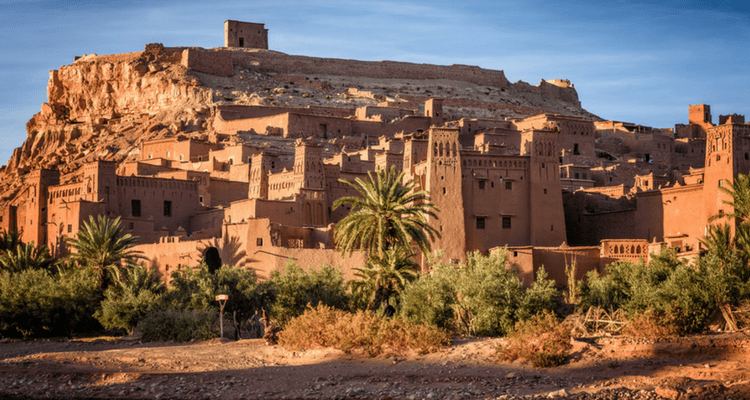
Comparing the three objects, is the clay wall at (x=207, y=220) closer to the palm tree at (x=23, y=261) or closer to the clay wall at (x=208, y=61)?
the palm tree at (x=23, y=261)

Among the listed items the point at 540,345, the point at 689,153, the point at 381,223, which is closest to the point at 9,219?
the point at 381,223

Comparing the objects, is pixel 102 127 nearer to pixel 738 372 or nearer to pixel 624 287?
pixel 624 287

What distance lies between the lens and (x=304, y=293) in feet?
118

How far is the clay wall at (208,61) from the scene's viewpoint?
90.5 m

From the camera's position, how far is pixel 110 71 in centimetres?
8938

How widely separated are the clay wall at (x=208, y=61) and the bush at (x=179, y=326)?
2248 inches

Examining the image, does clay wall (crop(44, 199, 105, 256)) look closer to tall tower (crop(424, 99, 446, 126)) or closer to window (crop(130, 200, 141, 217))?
window (crop(130, 200, 141, 217))

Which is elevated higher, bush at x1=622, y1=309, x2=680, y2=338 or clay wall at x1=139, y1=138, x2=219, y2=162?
clay wall at x1=139, y1=138, x2=219, y2=162

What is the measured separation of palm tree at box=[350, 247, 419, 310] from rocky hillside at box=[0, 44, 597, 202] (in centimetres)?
3548

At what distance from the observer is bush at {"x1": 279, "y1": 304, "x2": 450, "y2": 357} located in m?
→ 28.3

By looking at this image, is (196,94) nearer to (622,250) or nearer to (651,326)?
(622,250)

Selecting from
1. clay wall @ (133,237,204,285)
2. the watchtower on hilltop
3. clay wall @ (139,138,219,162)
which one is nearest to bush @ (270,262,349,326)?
clay wall @ (133,237,204,285)

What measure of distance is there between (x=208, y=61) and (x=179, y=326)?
2352 inches

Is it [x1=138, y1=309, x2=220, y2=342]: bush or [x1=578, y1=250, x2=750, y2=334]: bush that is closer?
[x1=578, y1=250, x2=750, y2=334]: bush
